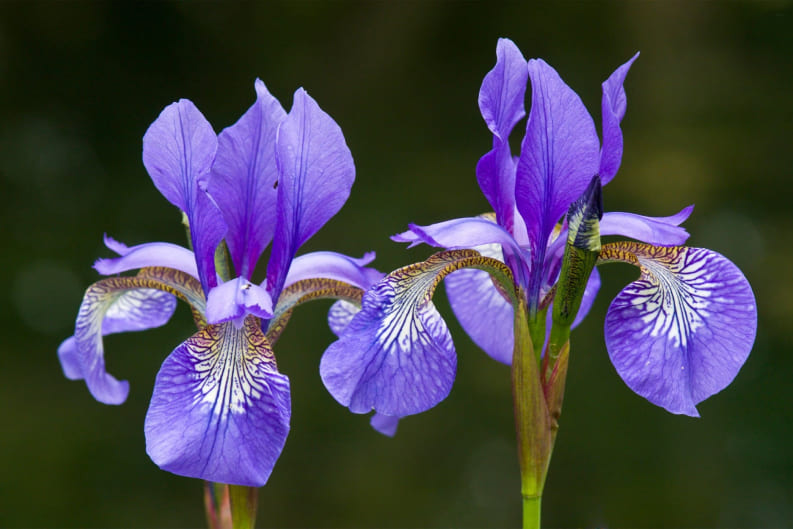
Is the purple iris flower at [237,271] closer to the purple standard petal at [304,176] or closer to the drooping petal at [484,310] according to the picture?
the purple standard petal at [304,176]

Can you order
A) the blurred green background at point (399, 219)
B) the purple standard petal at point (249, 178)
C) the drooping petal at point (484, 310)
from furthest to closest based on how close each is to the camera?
the blurred green background at point (399, 219) → the drooping petal at point (484, 310) → the purple standard petal at point (249, 178)

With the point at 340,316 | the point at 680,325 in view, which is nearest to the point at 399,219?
the point at 340,316

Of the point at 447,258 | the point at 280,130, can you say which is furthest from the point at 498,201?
the point at 280,130

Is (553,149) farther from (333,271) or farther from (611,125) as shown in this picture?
(333,271)

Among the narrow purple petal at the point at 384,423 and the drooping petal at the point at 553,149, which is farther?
the narrow purple petal at the point at 384,423

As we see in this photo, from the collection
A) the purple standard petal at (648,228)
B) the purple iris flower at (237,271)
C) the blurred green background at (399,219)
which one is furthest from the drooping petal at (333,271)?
the blurred green background at (399,219)
